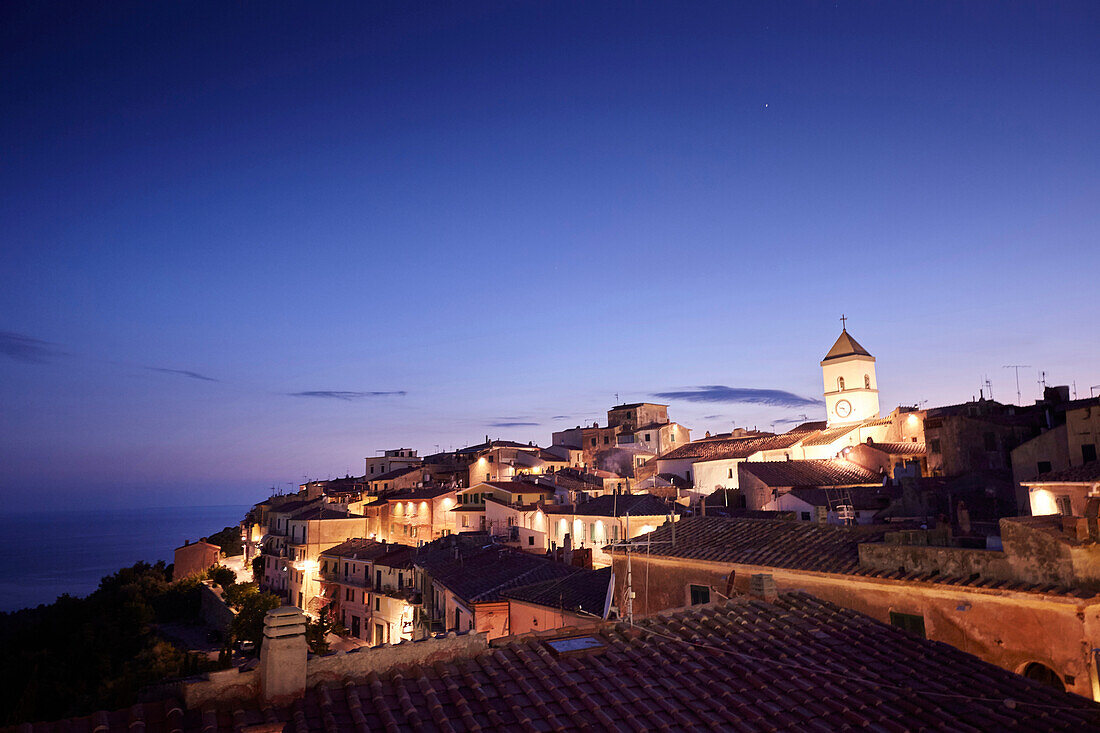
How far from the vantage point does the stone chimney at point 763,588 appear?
33.9 feet

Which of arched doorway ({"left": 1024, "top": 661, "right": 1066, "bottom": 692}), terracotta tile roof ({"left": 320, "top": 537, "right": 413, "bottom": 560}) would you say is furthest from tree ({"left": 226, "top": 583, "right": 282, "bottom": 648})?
arched doorway ({"left": 1024, "top": 661, "right": 1066, "bottom": 692})

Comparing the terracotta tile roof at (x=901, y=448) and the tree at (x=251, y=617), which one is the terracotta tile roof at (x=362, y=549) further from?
the terracotta tile roof at (x=901, y=448)

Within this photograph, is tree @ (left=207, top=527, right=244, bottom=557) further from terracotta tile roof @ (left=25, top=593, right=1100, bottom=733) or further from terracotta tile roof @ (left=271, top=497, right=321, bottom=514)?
terracotta tile roof @ (left=25, top=593, right=1100, bottom=733)

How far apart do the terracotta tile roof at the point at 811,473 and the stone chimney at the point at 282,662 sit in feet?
142

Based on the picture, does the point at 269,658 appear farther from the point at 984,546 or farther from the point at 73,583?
the point at 73,583

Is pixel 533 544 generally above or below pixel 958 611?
below

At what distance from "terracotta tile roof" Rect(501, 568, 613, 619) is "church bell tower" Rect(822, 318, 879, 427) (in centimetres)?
5048

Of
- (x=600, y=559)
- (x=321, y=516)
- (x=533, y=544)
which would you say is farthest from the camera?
(x=321, y=516)

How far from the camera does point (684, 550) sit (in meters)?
15.7

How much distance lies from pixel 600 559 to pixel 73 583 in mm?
134333

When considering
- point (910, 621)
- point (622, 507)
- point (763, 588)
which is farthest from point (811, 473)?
point (763, 588)

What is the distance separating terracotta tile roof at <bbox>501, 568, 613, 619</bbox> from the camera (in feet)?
61.5

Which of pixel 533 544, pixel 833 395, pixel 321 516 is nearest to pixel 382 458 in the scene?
pixel 321 516

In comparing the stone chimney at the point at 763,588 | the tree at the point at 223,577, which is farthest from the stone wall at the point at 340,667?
the tree at the point at 223,577
